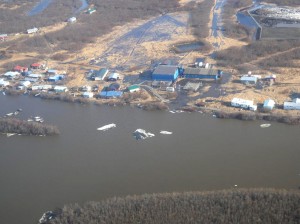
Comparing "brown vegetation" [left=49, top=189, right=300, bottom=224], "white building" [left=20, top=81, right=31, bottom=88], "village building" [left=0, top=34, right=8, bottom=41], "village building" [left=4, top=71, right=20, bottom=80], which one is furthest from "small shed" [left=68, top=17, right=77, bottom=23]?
Answer: "brown vegetation" [left=49, top=189, right=300, bottom=224]

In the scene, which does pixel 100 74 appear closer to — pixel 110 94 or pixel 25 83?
pixel 110 94

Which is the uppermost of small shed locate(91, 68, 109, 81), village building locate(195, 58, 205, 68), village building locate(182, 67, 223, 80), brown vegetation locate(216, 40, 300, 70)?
brown vegetation locate(216, 40, 300, 70)

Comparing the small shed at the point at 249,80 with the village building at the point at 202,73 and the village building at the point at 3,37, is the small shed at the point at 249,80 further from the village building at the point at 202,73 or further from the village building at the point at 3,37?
the village building at the point at 3,37

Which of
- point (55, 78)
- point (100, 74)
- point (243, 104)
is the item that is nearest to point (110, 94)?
point (100, 74)

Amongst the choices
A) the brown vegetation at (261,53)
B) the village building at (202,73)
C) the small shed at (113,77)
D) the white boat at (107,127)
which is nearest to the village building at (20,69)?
the small shed at (113,77)

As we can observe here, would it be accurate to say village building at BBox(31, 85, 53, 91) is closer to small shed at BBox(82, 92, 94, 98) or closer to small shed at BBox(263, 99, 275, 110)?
small shed at BBox(82, 92, 94, 98)

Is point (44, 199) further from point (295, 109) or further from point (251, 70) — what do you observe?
point (251, 70)
